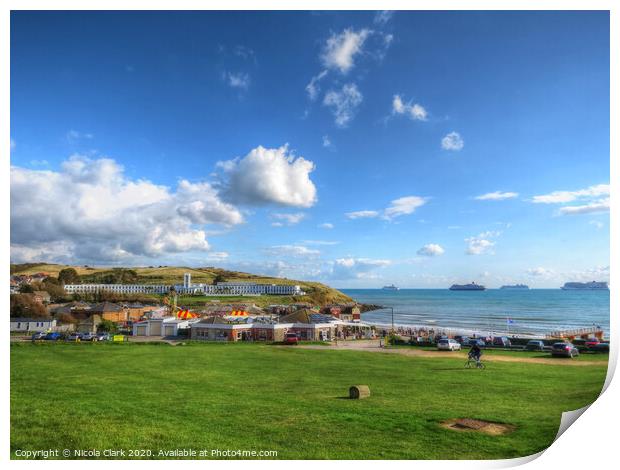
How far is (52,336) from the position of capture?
605 inches

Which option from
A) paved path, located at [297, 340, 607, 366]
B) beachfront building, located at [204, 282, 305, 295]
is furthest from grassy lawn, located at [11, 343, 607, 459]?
beachfront building, located at [204, 282, 305, 295]

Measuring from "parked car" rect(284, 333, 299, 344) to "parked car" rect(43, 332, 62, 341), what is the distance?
29.7ft

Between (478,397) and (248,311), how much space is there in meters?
17.0

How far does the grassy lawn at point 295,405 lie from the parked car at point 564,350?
2.09 meters

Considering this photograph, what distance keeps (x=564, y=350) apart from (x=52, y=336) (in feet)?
58.9

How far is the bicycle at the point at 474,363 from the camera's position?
10155mm

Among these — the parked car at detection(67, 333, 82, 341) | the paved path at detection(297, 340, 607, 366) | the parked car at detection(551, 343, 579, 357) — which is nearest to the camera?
the paved path at detection(297, 340, 607, 366)

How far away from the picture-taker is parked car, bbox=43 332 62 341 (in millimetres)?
15094

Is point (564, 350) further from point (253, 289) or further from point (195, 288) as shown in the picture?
point (195, 288)

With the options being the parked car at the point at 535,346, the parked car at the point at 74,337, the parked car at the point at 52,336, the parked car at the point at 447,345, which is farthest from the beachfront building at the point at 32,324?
the parked car at the point at 535,346

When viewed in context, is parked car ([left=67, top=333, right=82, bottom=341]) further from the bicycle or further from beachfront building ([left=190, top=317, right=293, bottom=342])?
the bicycle

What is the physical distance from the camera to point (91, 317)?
695 inches

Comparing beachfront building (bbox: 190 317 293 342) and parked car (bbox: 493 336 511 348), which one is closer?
parked car (bbox: 493 336 511 348)
